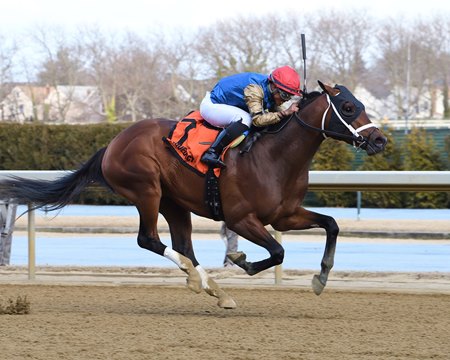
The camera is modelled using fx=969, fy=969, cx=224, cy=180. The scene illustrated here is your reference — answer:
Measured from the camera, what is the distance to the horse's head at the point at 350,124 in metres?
6.90

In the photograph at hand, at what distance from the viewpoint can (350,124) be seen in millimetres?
6977

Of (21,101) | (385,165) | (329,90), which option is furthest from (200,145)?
(21,101)

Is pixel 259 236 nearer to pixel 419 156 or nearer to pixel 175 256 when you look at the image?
pixel 175 256

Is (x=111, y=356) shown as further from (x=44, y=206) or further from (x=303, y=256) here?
(x=303, y=256)

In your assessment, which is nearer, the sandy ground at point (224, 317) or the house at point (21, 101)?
the sandy ground at point (224, 317)

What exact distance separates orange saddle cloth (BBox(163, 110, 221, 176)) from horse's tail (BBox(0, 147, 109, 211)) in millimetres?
868

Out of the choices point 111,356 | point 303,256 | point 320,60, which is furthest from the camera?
point 320,60

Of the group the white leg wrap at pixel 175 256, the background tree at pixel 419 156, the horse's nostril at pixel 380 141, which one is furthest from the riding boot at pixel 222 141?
the background tree at pixel 419 156

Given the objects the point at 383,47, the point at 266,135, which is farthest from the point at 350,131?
the point at 383,47

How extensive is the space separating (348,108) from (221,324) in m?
1.79

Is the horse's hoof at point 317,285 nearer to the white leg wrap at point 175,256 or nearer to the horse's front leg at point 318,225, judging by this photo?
the horse's front leg at point 318,225

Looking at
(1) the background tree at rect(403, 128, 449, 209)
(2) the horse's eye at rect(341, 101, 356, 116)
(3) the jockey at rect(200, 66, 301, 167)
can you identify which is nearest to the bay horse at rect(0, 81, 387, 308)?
(2) the horse's eye at rect(341, 101, 356, 116)

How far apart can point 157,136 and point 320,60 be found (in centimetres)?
3618

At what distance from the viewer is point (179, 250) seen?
7.85 meters
